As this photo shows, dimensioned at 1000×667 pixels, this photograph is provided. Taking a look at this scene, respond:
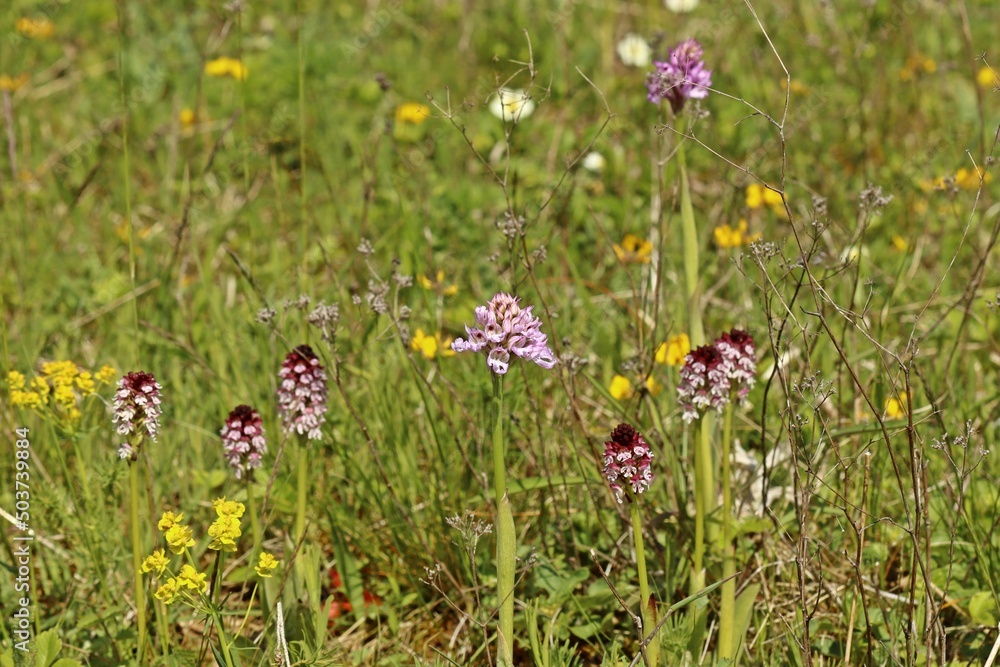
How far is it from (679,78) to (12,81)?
12.1ft

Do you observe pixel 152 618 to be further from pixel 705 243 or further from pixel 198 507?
pixel 705 243

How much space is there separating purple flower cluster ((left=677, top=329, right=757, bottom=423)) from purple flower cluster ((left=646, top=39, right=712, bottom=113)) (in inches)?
20.7

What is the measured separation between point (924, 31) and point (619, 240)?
A: 2.33 m

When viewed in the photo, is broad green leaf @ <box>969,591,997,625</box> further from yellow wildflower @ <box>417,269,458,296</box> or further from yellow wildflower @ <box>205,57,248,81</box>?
yellow wildflower @ <box>205,57,248,81</box>

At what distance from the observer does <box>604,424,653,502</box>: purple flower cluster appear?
1.62m

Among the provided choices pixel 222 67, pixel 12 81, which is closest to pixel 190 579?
pixel 222 67

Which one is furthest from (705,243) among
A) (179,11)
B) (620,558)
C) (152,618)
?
(179,11)

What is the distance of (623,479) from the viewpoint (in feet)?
5.46

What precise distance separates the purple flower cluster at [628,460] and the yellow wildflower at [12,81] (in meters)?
3.82

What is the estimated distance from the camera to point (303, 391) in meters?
1.95

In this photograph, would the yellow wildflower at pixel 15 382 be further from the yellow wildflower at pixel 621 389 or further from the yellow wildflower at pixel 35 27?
the yellow wildflower at pixel 35 27

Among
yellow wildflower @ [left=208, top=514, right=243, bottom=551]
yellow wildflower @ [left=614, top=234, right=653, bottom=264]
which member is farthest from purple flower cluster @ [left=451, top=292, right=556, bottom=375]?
yellow wildflower @ [left=614, top=234, right=653, bottom=264]

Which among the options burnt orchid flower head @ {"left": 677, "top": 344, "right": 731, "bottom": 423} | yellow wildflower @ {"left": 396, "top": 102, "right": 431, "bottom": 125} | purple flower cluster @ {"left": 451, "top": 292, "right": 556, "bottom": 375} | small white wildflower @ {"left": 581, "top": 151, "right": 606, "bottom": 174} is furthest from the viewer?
yellow wildflower @ {"left": 396, "top": 102, "right": 431, "bottom": 125}

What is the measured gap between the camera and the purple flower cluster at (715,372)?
1837mm
